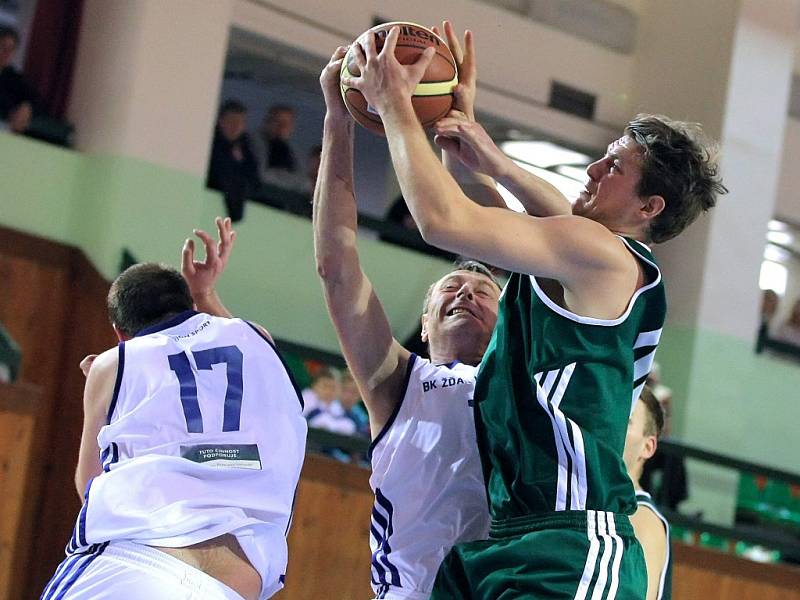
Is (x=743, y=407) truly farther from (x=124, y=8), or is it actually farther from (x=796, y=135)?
(x=124, y=8)

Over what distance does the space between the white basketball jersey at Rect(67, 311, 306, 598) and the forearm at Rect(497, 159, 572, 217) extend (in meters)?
0.80

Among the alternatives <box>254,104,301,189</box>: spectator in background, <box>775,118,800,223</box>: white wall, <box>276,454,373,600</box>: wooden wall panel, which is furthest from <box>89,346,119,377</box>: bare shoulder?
<box>775,118,800,223</box>: white wall

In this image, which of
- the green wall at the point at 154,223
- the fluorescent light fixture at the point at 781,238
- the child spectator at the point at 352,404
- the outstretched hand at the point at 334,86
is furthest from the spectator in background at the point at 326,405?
the fluorescent light fixture at the point at 781,238

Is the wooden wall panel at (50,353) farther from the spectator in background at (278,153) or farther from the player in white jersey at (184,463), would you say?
the player in white jersey at (184,463)

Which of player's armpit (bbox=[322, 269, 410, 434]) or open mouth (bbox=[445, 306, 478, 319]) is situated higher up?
open mouth (bbox=[445, 306, 478, 319])

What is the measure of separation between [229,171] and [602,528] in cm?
594

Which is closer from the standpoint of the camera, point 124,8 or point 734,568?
point 734,568

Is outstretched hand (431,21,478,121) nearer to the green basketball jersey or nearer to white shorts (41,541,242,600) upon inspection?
the green basketball jersey

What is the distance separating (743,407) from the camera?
9945 mm

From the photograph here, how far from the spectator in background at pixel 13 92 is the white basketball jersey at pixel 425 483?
540cm

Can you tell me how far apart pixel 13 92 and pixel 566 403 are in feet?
20.9

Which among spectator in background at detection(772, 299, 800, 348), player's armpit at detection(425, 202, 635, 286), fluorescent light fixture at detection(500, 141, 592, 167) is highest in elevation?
fluorescent light fixture at detection(500, 141, 592, 167)

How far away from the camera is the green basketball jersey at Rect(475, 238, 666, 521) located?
2.84 m

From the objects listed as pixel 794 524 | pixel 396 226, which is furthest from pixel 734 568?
pixel 396 226
